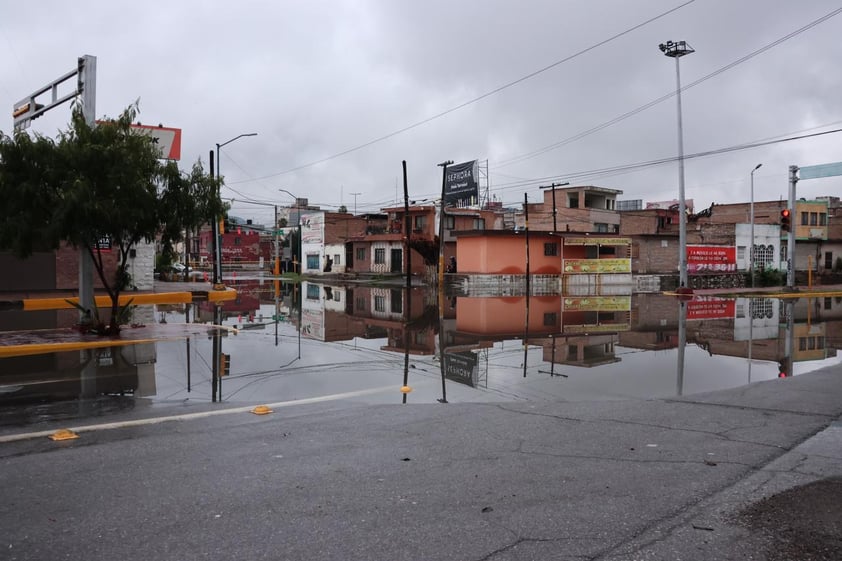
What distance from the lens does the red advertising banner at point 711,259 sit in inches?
1935

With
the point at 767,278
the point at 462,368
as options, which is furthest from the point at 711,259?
the point at 462,368

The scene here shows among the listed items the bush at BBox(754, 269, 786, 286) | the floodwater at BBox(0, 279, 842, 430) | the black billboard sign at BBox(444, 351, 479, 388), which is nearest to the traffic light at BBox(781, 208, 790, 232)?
the floodwater at BBox(0, 279, 842, 430)

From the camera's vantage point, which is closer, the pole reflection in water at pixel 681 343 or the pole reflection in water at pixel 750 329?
the pole reflection in water at pixel 681 343

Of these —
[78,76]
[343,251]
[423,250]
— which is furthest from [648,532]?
[343,251]

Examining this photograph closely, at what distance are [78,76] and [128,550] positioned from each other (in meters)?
16.4

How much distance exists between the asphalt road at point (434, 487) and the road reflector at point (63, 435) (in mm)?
204

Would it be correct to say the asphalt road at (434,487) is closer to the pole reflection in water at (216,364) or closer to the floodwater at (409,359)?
the pole reflection in water at (216,364)

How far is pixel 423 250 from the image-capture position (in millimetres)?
60188

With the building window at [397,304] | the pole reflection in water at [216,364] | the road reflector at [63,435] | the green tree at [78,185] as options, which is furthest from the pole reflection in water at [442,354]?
the green tree at [78,185]

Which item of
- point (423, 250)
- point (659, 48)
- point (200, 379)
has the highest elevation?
point (659, 48)

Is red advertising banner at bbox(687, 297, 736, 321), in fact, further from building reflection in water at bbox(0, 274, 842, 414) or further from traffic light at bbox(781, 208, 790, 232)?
traffic light at bbox(781, 208, 790, 232)

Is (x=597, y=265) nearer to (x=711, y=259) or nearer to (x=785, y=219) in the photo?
(x=711, y=259)

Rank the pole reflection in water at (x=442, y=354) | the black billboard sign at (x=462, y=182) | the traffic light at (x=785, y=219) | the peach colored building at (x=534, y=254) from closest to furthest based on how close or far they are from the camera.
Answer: the pole reflection in water at (x=442, y=354) → the traffic light at (x=785, y=219) → the peach colored building at (x=534, y=254) → the black billboard sign at (x=462, y=182)

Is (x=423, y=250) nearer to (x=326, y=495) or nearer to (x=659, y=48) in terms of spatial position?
(x=659, y=48)
